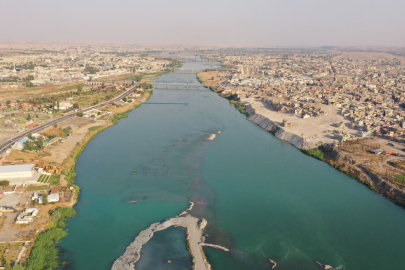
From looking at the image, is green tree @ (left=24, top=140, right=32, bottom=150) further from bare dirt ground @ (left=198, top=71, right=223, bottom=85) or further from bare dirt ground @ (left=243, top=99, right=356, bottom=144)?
bare dirt ground @ (left=198, top=71, right=223, bottom=85)

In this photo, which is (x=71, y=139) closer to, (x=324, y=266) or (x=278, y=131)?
(x=278, y=131)

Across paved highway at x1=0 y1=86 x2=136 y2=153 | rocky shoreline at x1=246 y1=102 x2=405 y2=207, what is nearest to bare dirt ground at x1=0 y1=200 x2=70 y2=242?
paved highway at x1=0 y1=86 x2=136 y2=153

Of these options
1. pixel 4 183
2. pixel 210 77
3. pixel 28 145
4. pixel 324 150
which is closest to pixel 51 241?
pixel 4 183

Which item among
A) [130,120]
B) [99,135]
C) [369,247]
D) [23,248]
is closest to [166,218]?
[23,248]

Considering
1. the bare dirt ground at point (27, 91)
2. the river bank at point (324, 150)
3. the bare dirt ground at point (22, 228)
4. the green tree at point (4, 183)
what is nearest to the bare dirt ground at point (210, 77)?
the river bank at point (324, 150)

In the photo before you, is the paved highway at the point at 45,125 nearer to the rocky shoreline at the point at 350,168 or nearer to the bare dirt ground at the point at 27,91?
the bare dirt ground at the point at 27,91
